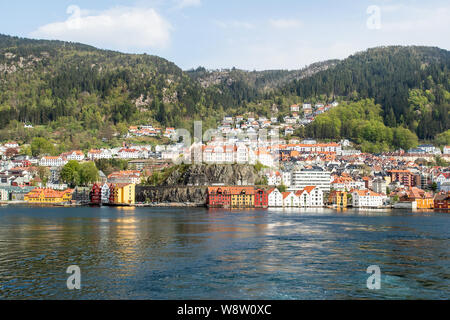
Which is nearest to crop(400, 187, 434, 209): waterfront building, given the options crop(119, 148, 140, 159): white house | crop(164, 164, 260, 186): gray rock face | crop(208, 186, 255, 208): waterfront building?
crop(208, 186, 255, 208): waterfront building

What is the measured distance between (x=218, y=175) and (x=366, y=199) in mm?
30016

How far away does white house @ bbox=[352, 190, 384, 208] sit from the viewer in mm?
100625

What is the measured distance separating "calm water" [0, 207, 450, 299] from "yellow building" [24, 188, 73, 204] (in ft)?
236

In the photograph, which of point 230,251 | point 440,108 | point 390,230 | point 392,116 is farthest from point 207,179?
point 440,108

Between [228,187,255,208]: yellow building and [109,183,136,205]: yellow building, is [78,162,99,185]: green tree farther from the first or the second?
[228,187,255,208]: yellow building

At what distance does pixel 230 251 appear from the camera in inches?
1257

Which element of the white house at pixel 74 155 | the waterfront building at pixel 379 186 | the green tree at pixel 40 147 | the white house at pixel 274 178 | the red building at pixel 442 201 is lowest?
the red building at pixel 442 201

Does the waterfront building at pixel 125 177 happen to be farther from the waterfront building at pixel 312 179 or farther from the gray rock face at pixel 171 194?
the waterfront building at pixel 312 179

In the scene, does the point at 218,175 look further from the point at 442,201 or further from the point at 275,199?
the point at 442,201

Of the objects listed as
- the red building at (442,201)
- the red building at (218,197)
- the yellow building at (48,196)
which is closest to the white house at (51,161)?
the yellow building at (48,196)

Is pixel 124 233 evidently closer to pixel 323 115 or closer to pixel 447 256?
pixel 447 256

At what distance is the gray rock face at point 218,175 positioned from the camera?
351ft

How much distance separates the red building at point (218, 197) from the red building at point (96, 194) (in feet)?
83.8
